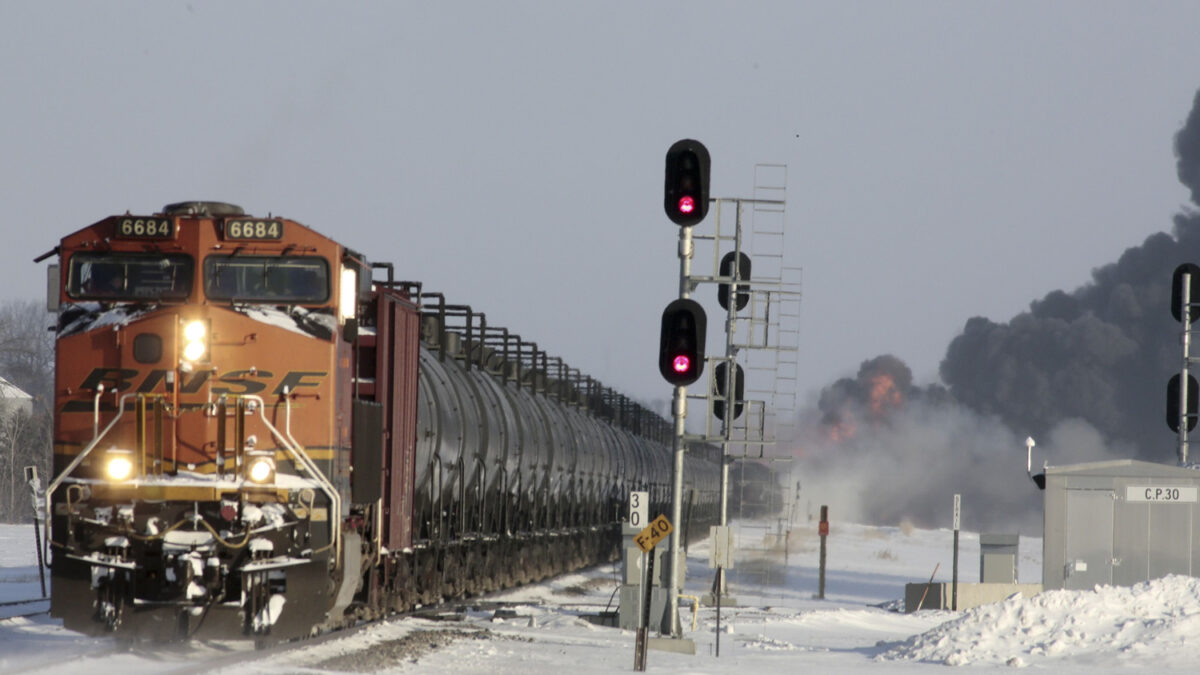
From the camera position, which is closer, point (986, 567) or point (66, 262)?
point (66, 262)

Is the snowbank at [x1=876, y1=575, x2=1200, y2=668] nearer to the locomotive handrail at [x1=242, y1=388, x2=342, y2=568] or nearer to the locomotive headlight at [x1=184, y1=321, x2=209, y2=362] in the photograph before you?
the locomotive handrail at [x1=242, y1=388, x2=342, y2=568]

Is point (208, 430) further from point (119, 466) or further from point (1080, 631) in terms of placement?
point (1080, 631)

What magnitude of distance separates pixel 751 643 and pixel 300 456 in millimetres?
11427

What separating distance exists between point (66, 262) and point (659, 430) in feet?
188

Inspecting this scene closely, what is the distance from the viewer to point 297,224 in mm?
15953

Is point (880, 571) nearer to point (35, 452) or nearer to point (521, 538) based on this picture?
point (521, 538)

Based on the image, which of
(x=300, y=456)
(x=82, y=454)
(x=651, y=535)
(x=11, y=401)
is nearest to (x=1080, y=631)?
(x=651, y=535)

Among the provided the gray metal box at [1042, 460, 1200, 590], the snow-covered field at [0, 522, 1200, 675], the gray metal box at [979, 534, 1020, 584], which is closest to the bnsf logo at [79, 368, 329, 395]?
the snow-covered field at [0, 522, 1200, 675]

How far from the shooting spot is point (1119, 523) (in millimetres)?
32062

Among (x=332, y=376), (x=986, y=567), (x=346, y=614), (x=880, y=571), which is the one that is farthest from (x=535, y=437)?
(x=880, y=571)

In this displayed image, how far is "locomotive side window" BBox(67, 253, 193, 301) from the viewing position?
1598cm

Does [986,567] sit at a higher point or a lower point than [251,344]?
lower

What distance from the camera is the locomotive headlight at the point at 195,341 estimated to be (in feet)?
51.1

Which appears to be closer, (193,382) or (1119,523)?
(193,382)
